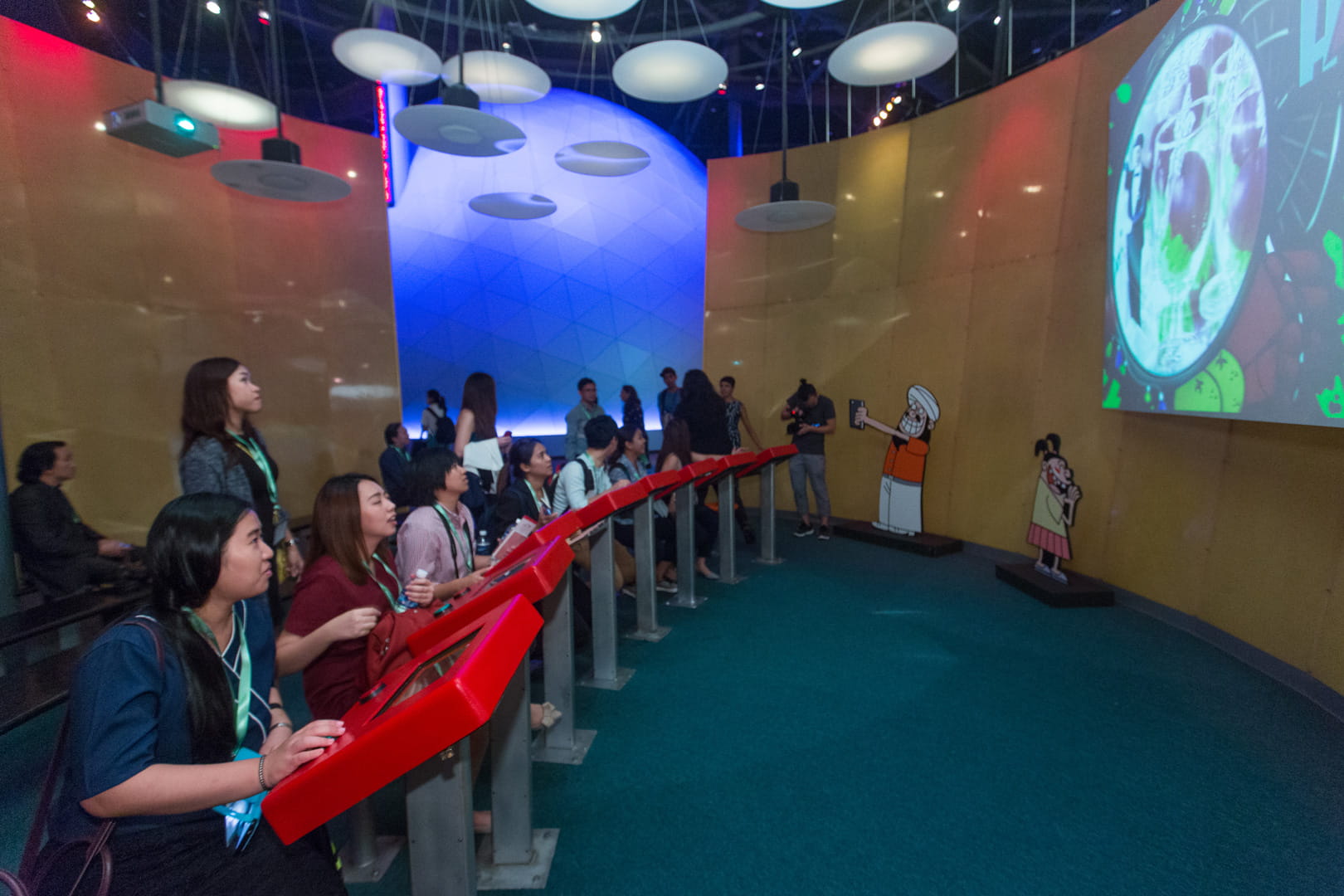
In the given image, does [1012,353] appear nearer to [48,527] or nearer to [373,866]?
[373,866]

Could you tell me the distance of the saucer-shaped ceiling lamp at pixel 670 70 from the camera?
519cm

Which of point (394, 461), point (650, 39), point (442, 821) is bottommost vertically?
point (442, 821)

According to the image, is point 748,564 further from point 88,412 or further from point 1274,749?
point 88,412

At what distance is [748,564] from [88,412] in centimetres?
663

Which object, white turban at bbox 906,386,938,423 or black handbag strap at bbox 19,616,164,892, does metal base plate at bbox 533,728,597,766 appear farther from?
white turban at bbox 906,386,938,423

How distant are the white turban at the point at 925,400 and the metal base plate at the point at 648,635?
4.23 m

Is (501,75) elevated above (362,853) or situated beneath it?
elevated above

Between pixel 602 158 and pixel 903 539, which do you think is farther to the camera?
pixel 602 158

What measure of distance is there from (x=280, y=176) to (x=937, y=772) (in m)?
6.27

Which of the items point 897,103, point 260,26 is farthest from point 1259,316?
point 260,26

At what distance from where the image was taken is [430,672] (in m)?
1.51

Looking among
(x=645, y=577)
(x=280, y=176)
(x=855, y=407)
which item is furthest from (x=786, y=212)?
(x=280, y=176)

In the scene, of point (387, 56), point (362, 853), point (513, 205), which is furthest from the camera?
point (513, 205)

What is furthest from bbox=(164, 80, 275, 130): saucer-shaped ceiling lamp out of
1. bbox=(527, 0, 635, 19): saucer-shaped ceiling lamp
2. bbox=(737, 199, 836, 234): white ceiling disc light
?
bbox=(737, 199, 836, 234): white ceiling disc light
